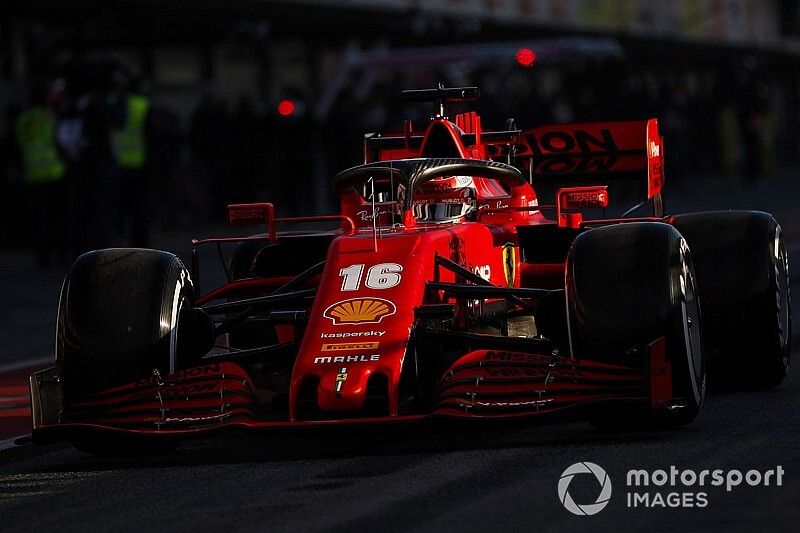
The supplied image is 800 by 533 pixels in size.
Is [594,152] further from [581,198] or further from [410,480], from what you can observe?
[410,480]

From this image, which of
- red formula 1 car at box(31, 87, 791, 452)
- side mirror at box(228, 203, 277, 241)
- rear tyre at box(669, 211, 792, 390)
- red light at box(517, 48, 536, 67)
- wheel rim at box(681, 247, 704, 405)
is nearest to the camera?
red formula 1 car at box(31, 87, 791, 452)

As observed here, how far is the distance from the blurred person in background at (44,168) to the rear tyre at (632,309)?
14226mm

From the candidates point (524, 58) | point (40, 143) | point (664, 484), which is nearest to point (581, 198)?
point (664, 484)

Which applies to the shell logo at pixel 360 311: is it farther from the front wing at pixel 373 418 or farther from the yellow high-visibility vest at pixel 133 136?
the yellow high-visibility vest at pixel 133 136

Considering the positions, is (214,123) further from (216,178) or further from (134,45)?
(134,45)

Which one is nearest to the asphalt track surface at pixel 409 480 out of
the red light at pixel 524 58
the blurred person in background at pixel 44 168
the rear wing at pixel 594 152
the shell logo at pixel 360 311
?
the shell logo at pixel 360 311

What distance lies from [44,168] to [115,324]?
45.2 feet

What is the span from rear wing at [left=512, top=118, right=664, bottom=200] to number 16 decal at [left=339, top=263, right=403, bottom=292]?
344 cm

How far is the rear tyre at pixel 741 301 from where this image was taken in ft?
30.7

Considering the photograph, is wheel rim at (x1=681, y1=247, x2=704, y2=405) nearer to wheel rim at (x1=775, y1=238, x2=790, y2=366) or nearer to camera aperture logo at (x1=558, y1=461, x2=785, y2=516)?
camera aperture logo at (x1=558, y1=461, x2=785, y2=516)

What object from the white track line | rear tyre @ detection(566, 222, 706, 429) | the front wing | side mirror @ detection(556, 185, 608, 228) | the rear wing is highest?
the rear wing

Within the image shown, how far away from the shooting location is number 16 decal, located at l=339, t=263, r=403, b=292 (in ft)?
27.3

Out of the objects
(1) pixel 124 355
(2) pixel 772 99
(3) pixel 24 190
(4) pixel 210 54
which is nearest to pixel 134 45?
(4) pixel 210 54

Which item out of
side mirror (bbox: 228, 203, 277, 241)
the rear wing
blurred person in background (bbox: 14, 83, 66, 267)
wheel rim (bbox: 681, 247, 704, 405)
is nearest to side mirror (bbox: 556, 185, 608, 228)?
wheel rim (bbox: 681, 247, 704, 405)
